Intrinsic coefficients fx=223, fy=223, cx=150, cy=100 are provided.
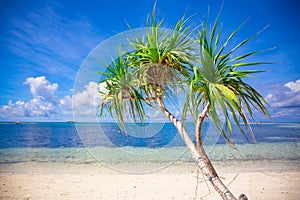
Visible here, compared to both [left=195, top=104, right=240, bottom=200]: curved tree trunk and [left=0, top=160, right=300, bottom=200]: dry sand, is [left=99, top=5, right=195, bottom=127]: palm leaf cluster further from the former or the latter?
[left=0, top=160, right=300, bottom=200]: dry sand

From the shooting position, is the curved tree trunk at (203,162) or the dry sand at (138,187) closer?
the curved tree trunk at (203,162)

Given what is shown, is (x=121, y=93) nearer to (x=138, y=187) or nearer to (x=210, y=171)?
(x=210, y=171)

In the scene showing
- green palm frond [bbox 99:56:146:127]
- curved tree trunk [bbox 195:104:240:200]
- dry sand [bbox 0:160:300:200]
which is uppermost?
green palm frond [bbox 99:56:146:127]

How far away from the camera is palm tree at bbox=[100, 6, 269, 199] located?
7.84 feet

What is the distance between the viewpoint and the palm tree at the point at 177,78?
94.0 inches

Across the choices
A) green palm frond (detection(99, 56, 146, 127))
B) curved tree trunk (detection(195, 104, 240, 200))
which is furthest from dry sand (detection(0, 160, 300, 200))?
green palm frond (detection(99, 56, 146, 127))

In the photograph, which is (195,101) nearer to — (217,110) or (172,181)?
(217,110)

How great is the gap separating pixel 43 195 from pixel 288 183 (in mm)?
6942

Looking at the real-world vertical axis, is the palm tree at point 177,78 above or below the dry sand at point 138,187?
above

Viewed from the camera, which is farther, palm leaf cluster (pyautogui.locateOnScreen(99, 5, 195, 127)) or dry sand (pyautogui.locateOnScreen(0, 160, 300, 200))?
dry sand (pyautogui.locateOnScreen(0, 160, 300, 200))

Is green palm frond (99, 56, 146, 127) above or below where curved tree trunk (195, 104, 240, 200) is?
above

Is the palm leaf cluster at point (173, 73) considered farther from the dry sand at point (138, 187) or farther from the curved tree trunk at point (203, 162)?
the dry sand at point (138, 187)

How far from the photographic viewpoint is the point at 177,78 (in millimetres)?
2699

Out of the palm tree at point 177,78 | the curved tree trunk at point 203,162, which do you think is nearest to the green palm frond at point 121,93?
the palm tree at point 177,78
